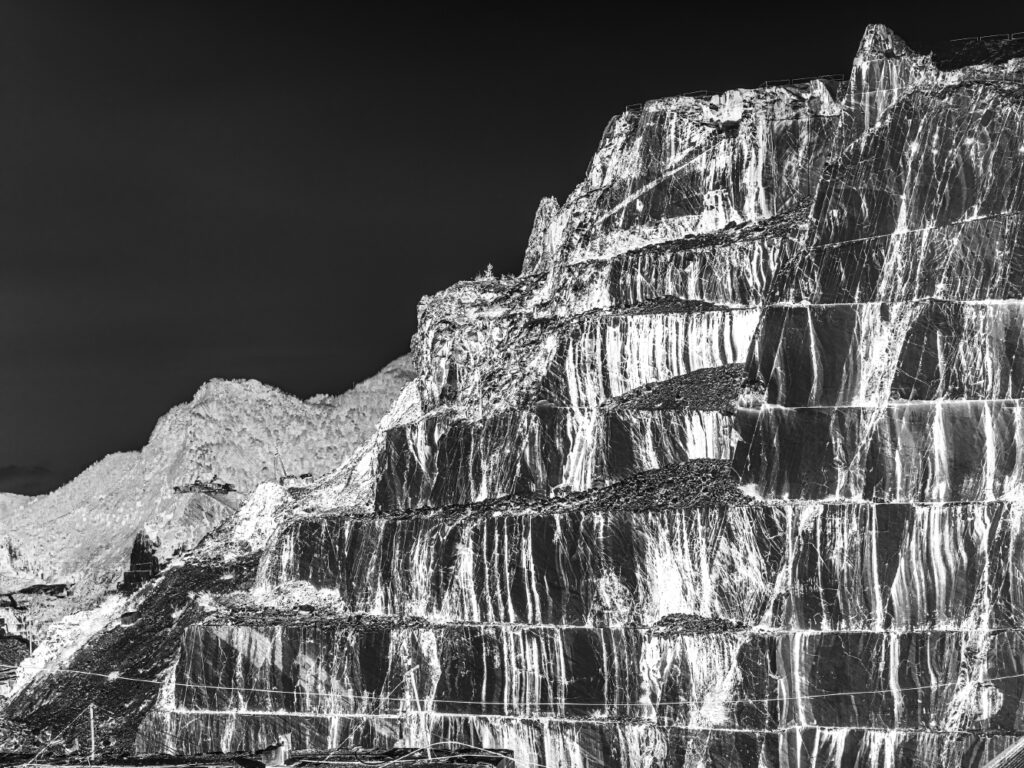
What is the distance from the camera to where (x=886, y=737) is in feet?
250

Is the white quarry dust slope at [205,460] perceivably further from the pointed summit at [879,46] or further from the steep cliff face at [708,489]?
the pointed summit at [879,46]

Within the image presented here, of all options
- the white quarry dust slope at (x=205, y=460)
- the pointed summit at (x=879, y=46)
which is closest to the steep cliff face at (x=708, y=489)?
the pointed summit at (x=879, y=46)

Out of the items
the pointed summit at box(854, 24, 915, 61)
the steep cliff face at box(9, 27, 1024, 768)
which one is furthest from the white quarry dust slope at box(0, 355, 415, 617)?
the pointed summit at box(854, 24, 915, 61)

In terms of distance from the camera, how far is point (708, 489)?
80875 mm

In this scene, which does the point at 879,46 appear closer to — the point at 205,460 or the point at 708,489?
the point at 708,489

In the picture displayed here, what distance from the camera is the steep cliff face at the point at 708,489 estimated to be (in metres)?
75.7

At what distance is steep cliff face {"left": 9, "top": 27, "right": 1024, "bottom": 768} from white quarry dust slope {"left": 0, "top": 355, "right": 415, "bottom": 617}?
23362 millimetres

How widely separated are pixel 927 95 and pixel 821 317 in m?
8.03

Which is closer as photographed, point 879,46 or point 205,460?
point 879,46

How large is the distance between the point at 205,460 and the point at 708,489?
44208 millimetres

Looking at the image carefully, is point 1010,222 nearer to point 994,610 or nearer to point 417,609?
point 994,610

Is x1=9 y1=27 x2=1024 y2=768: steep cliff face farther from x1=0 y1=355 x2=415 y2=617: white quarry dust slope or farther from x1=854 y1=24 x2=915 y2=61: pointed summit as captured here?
x1=0 y1=355 x2=415 y2=617: white quarry dust slope

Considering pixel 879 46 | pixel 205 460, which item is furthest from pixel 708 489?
pixel 205 460

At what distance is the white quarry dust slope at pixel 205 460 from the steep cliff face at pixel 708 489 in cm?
2336
